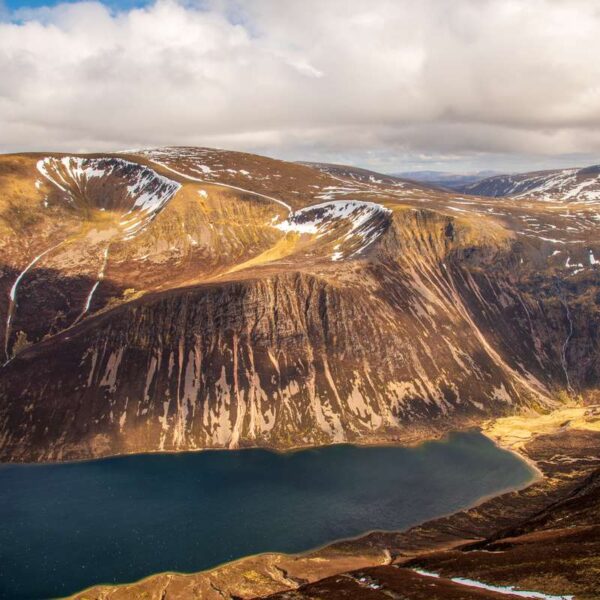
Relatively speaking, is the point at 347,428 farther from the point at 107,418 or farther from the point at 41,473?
the point at 41,473

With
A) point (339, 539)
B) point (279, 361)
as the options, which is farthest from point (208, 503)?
point (279, 361)

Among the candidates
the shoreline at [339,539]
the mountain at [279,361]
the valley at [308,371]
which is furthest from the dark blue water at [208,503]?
the mountain at [279,361]

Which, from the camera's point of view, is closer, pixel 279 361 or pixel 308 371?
pixel 308 371

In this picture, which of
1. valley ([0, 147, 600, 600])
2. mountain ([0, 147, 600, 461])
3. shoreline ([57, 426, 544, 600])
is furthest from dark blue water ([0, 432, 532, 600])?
mountain ([0, 147, 600, 461])

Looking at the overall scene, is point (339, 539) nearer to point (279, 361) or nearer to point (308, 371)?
point (308, 371)

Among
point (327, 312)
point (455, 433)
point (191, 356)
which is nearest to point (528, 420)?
point (455, 433)

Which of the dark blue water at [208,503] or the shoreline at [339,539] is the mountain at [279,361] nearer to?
the dark blue water at [208,503]

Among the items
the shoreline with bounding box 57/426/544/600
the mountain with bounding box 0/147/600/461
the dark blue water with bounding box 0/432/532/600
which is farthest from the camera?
the mountain with bounding box 0/147/600/461

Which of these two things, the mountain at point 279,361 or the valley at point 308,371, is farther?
the mountain at point 279,361

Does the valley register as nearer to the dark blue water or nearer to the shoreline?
the shoreline
